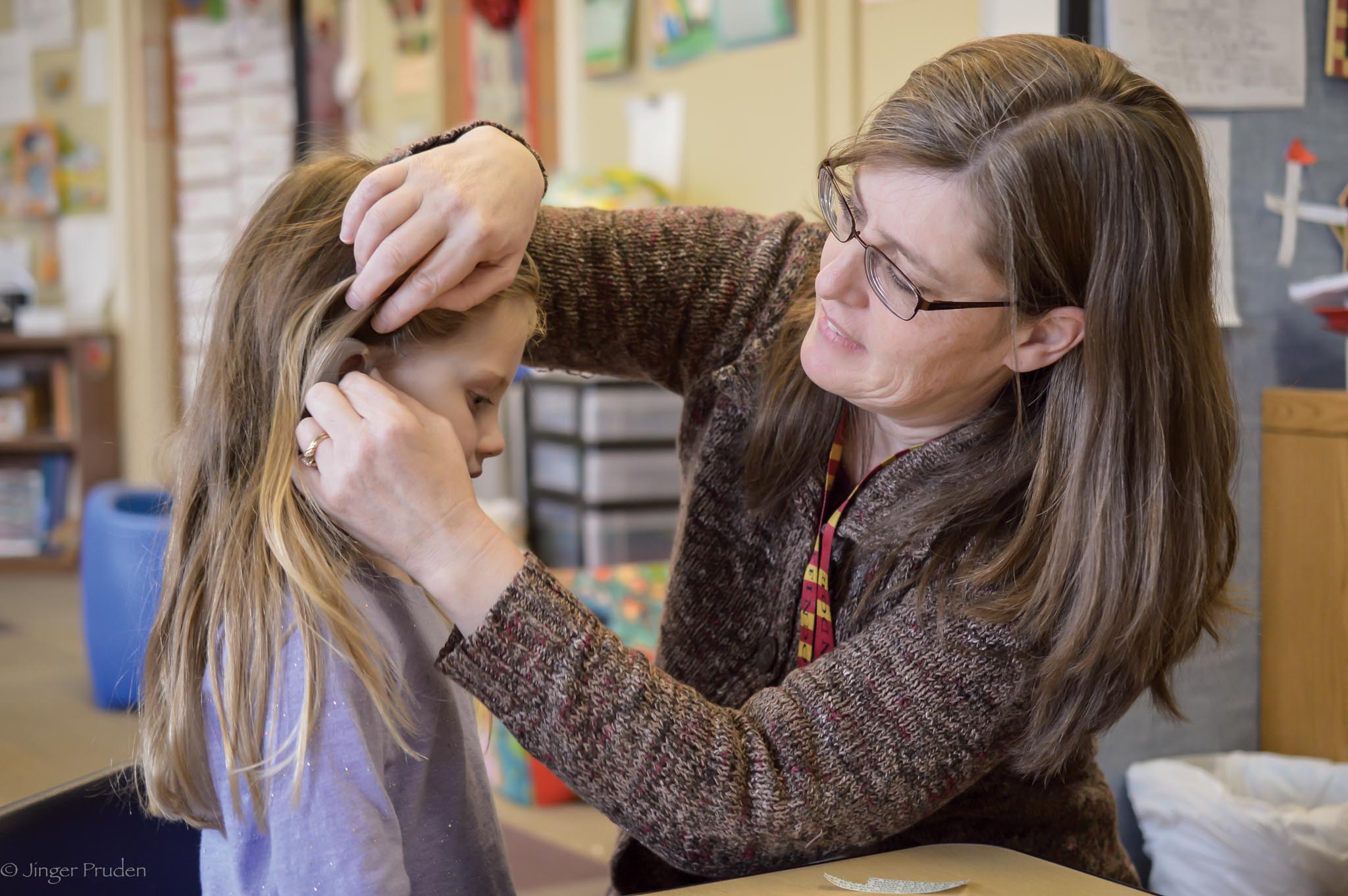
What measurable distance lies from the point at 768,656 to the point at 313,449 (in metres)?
0.51

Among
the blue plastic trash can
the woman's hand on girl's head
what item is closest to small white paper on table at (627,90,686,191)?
the blue plastic trash can

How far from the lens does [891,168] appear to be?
1045mm

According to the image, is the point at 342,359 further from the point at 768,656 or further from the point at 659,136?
the point at 659,136

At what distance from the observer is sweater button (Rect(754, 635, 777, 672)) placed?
1.24 meters

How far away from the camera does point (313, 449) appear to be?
36.5 inches

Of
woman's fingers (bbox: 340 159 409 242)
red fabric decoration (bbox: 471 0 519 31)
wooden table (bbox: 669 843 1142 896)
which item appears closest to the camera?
wooden table (bbox: 669 843 1142 896)

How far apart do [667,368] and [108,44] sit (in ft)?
16.5

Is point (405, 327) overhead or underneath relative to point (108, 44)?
underneath

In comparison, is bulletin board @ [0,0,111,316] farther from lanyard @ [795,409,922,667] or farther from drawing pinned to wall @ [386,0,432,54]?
lanyard @ [795,409,922,667]

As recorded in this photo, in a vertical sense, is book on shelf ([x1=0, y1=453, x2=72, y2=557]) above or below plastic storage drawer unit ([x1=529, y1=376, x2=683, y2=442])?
below

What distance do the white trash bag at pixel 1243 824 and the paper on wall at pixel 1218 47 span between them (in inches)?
31.8

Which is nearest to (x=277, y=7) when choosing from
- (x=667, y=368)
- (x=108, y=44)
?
(x=108, y=44)

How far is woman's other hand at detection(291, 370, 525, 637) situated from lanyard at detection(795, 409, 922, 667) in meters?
0.35

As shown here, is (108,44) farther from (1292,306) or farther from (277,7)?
(1292,306)
